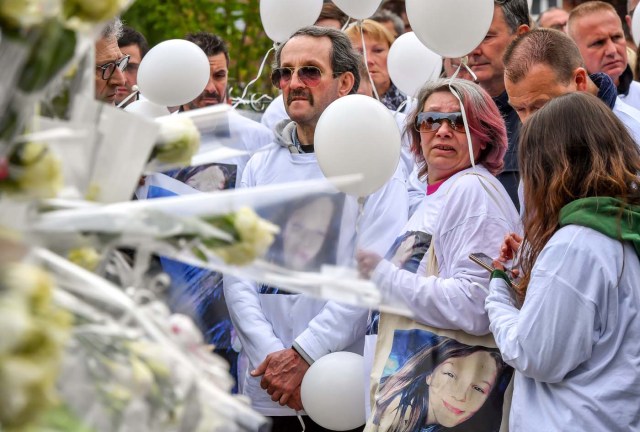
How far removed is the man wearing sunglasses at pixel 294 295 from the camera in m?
3.93

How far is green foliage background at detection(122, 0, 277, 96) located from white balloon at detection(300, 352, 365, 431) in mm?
5905

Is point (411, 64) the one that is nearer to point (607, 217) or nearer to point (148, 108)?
point (148, 108)

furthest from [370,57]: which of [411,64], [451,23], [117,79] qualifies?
[451,23]

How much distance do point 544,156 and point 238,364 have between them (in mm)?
1841

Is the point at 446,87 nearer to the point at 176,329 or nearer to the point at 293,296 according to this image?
the point at 293,296

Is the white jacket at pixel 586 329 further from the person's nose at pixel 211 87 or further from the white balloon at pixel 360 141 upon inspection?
the person's nose at pixel 211 87

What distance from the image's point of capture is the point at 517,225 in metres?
3.51

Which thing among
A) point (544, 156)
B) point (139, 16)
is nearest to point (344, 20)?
point (544, 156)

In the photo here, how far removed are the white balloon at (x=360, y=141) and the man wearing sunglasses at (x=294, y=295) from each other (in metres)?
0.32

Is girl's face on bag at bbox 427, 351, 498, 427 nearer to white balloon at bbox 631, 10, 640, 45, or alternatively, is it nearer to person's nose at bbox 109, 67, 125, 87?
person's nose at bbox 109, 67, 125, 87

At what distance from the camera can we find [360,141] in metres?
3.40

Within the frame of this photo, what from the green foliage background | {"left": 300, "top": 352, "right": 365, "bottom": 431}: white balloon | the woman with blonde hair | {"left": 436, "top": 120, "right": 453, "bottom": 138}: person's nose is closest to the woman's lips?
the woman with blonde hair

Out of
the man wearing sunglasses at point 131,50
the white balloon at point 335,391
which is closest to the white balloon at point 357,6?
the man wearing sunglasses at point 131,50

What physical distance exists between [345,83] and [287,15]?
682 mm
